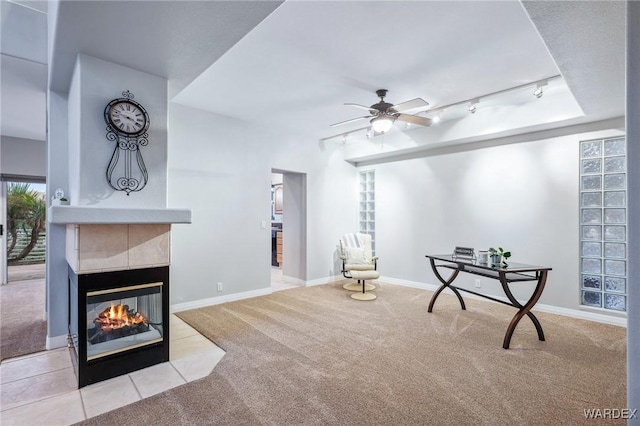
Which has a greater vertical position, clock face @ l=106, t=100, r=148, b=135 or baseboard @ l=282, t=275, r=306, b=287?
clock face @ l=106, t=100, r=148, b=135

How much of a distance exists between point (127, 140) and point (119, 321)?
1.46m

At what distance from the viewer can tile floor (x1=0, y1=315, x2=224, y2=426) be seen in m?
2.01

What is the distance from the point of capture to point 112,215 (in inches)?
88.2

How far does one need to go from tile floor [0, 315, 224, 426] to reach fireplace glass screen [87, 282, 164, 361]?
0.79 ft

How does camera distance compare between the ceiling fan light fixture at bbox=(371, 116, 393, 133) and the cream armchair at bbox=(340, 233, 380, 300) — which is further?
the cream armchair at bbox=(340, 233, 380, 300)

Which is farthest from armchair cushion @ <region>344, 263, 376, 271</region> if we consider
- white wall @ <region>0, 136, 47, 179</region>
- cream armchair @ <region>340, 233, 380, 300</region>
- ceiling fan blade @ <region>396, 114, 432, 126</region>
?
white wall @ <region>0, 136, 47, 179</region>

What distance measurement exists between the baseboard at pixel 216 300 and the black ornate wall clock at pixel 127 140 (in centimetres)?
212

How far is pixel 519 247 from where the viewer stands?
4.48m

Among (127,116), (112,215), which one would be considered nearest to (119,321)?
(112,215)

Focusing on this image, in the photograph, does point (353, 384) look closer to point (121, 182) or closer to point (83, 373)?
point (83, 373)

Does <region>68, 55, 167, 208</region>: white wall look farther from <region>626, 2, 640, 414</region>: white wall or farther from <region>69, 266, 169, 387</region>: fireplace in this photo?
<region>626, 2, 640, 414</region>: white wall

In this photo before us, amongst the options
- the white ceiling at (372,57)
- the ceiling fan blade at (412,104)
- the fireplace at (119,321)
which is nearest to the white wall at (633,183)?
the white ceiling at (372,57)

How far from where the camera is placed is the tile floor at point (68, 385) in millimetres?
2006

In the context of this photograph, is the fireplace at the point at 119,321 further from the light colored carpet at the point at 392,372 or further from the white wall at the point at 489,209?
the white wall at the point at 489,209
